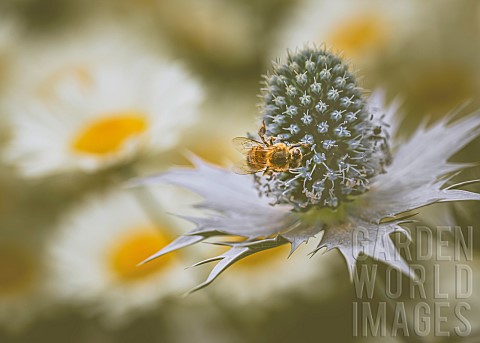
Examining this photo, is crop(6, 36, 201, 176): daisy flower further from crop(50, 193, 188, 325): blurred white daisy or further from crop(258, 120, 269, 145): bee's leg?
crop(258, 120, 269, 145): bee's leg

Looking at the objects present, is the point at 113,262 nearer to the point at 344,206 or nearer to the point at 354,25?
the point at 344,206

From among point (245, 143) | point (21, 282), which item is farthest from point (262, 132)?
point (21, 282)

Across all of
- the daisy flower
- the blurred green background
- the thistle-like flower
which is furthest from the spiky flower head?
the daisy flower

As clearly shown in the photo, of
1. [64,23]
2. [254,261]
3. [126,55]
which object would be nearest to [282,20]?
[126,55]

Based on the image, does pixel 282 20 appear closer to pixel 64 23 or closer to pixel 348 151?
pixel 64 23

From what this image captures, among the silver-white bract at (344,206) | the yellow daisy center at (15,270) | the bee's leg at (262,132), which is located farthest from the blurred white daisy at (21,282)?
the bee's leg at (262,132)
